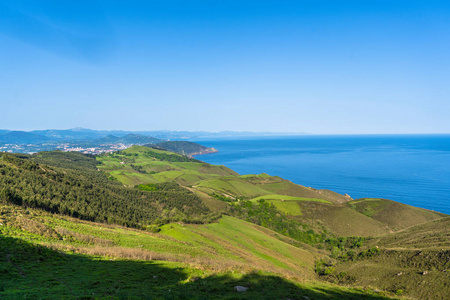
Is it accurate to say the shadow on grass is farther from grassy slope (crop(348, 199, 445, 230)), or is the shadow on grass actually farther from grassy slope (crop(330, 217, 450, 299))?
grassy slope (crop(348, 199, 445, 230))

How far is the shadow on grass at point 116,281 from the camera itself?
514 inches

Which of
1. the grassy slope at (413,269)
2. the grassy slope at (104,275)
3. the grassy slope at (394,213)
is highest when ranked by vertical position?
the grassy slope at (104,275)

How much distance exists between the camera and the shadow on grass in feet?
42.8

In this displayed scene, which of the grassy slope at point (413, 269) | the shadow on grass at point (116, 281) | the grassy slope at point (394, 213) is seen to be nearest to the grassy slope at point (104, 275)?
the shadow on grass at point (116, 281)

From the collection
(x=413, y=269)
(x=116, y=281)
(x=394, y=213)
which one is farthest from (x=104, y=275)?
(x=394, y=213)

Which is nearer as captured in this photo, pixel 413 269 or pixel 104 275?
pixel 104 275

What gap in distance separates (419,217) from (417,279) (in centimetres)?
7879

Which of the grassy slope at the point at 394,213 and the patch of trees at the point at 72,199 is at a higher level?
the patch of trees at the point at 72,199

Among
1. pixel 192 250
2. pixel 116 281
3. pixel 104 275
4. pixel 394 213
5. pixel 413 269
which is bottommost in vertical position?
pixel 394 213

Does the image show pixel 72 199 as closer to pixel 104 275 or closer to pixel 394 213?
pixel 104 275

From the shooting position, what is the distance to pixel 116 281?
630 inches

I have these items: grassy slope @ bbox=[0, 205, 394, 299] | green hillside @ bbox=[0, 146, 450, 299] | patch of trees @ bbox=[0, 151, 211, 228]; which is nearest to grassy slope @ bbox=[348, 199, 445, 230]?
green hillside @ bbox=[0, 146, 450, 299]

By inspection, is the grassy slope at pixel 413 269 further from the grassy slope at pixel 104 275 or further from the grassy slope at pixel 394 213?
the grassy slope at pixel 394 213

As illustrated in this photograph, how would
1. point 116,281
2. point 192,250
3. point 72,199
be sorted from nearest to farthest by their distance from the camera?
point 116,281, point 192,250, point 72,199
